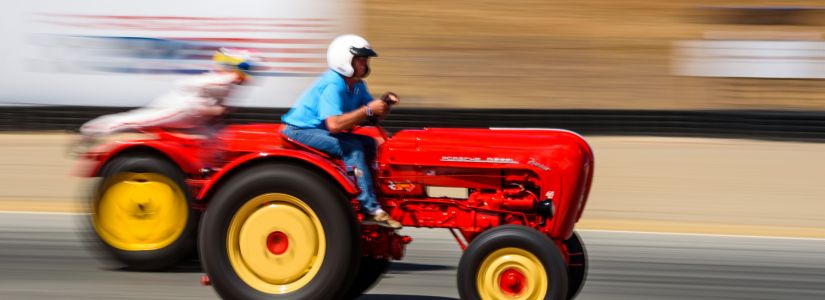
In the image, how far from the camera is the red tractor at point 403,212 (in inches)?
214

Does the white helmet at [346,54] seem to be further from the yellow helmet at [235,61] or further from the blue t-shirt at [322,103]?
the yellow helmet at [235,61]

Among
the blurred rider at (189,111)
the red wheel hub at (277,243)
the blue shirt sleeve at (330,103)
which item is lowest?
the red wheel hub at (277,243)

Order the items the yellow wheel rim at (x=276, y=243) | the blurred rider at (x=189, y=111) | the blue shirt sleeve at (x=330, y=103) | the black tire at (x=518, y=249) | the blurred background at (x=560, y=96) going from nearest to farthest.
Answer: the black tire at (x=518, y=249), the yellow wheel rim at (x=276, y=243), the blue shirt sleeve at (x=330, y=103), the blurred rider at (x=189, y=111), the blurred background at (x=560, y=96)

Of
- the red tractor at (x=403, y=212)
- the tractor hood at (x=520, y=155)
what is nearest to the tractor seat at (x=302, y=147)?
the red tractor at (x=403, y=212)

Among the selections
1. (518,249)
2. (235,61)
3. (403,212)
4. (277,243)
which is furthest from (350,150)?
(235,61)

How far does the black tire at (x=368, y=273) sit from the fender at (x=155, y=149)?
4.57 feet

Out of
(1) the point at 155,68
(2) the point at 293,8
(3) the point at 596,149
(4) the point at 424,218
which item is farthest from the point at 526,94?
(4) the point at 424,218

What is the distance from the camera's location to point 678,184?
11.4 meters

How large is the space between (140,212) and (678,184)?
19.1 feet

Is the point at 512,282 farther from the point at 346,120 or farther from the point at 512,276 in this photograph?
the point at 346,120

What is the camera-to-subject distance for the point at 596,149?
12906 millimetres

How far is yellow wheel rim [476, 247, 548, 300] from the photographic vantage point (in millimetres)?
5406

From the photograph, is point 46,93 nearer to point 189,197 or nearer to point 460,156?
point 189,197

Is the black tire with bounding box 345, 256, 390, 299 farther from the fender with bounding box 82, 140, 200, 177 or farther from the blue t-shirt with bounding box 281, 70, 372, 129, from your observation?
the fender with bounding box 82, 140, 200, 177
